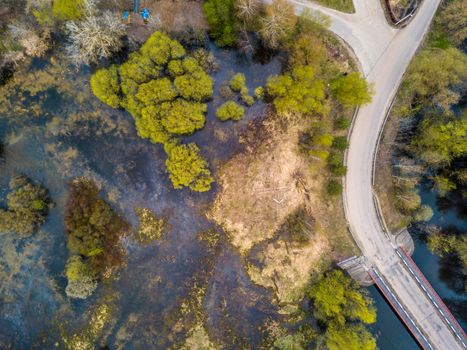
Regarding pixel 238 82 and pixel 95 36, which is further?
pixel 238 82

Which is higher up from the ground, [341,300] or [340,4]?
[340,4]

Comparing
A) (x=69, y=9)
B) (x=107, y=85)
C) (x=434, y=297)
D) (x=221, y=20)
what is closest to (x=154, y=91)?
(x=107, y=85)

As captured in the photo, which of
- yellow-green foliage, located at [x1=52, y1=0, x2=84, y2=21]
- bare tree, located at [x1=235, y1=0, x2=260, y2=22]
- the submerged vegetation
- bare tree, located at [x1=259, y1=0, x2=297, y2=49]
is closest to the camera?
bare tree, located at [x1=235, y1=0, x2=260, y2=22]

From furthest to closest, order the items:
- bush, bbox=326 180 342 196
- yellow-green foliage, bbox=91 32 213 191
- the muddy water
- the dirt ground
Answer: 1. the muddy water
2. the dirt ground
3. bush, bbox=326 180 342 196
4. yellow-green foliage, bbox=91 32 213 191

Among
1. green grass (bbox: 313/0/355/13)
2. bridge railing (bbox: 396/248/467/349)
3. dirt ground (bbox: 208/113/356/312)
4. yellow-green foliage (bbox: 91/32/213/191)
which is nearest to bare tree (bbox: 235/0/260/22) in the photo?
yellow-green foliage (bbox: 91/32/213/191)

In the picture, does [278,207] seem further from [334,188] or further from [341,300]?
[341,300]

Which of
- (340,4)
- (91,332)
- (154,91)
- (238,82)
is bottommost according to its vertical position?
(91,332)

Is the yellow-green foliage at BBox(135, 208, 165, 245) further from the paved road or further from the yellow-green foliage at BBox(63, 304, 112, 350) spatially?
the paved road

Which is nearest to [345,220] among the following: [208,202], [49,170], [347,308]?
[347,308]
